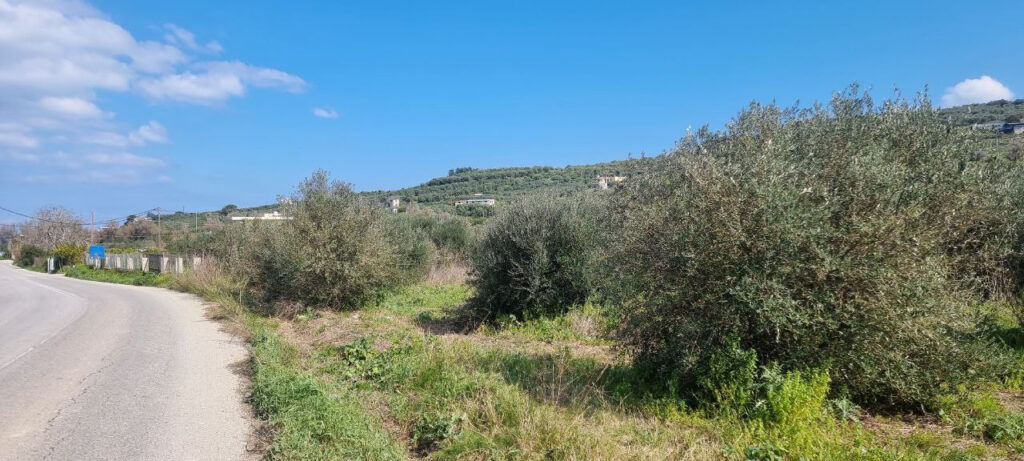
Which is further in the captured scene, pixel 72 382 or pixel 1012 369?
pixel 72 382

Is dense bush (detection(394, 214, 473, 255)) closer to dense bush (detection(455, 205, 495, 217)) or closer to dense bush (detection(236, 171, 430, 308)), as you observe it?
dense bush (detection(236, 171, 430, 308))

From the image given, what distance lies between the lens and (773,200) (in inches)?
210

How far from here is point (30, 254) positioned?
2539 inches

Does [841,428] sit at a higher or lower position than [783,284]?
lower

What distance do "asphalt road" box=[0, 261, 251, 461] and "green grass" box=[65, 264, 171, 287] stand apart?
658 inches

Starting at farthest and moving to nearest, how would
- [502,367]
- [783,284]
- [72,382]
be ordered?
[72,382], [502,367], [783,284]

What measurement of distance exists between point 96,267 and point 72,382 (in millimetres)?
46746

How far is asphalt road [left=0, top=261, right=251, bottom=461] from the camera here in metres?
5.77

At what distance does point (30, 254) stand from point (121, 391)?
7688 cm

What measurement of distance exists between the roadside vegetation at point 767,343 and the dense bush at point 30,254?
7399 centimetres

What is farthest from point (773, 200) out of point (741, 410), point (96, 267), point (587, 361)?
point (96, 267)

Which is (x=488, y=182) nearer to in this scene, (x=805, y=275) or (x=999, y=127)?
(x=999, y=127)

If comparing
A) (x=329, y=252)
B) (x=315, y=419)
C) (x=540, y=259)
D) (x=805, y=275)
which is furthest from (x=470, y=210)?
(x=805, y=275)

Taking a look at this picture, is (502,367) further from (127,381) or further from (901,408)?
(127,381)
